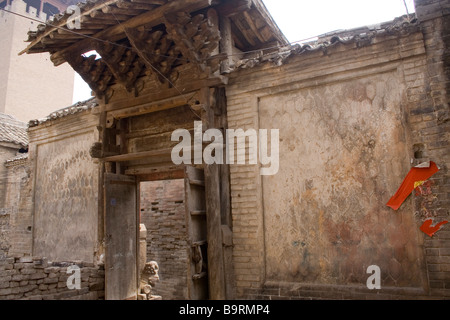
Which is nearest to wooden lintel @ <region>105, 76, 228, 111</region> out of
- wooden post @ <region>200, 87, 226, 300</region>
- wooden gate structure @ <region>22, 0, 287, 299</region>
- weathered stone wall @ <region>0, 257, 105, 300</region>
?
wooden gate structure @ <region>22, 0, 287, 299</region>

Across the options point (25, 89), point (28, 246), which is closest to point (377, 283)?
point (28, 246)

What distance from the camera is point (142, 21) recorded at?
19.6 feet

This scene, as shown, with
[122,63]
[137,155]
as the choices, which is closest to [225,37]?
[122,63]

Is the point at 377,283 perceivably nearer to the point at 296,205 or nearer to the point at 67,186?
the point at 296,205

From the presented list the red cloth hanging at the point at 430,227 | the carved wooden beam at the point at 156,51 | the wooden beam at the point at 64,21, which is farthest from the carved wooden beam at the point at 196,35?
the red cloth hanging at the point at 430,227

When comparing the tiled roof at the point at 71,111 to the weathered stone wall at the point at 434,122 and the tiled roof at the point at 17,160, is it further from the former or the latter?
the weathered stone wall at the point at 434,122

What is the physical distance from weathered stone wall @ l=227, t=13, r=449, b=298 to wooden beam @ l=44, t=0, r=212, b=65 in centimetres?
136

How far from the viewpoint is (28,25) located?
23656 millimetres

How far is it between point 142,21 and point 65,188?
4.50 meters

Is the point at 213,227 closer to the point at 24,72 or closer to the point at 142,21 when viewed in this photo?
the point at 142,21

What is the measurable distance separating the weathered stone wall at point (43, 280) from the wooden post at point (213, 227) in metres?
2.33

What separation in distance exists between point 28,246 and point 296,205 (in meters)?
6.97

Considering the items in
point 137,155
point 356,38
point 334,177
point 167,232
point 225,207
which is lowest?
point 167,232

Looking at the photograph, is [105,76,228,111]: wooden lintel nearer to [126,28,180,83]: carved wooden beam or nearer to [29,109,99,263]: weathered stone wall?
[126,28,180,83]: carved wooden beam
